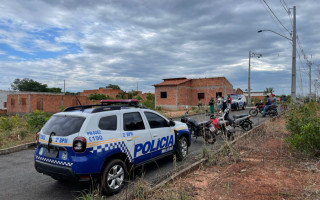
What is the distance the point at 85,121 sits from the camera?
4.07 m

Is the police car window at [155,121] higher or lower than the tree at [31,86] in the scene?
lower

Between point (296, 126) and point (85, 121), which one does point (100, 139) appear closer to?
point (85, 121)

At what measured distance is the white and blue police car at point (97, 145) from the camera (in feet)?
12.6

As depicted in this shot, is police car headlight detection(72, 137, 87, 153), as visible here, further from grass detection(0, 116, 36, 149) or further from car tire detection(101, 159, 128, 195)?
grass detection(0, 116, 36, 149)

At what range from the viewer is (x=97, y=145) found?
157 inches

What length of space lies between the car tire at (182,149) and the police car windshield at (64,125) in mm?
3027

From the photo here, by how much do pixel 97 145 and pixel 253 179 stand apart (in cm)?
312

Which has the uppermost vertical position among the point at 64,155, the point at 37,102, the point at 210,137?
the point at 37,102

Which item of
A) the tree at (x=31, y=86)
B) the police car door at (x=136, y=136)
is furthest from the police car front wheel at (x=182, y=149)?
the tree at (x=31, y=86)

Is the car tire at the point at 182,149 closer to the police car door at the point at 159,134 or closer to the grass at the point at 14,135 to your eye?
the police car door at the point at 159,134

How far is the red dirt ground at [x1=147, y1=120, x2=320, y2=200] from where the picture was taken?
3.73 m

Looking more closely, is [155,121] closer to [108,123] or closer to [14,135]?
[108,123]

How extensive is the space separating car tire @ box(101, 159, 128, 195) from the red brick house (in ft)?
91.5

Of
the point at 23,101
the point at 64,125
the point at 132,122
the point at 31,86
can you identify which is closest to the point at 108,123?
the point at 132,122
